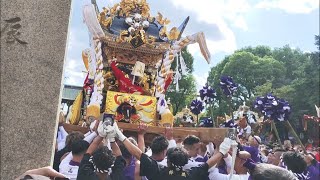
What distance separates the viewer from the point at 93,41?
486 inches

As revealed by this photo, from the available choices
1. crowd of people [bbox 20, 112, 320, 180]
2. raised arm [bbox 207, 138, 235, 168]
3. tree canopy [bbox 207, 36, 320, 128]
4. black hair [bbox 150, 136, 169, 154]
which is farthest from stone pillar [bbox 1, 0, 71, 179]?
tree canopy [bbox 207, 36, 320, 128]

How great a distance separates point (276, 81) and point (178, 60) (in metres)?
31.4

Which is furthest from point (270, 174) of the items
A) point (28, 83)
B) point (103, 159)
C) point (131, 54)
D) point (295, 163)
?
point (131, 54)

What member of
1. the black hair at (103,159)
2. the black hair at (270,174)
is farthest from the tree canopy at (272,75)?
the black hair at (270,174)

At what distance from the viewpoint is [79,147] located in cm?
420

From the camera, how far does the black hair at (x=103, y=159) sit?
360 centimetres

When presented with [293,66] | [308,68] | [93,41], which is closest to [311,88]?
[308,68]

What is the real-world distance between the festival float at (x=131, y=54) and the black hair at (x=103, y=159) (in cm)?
754

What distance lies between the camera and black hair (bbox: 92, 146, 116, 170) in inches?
142

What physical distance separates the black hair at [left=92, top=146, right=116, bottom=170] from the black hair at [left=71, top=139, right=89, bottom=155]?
601 millimetres

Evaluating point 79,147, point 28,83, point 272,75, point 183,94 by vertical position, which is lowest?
point 79,147

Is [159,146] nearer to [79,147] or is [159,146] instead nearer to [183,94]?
[79,147]

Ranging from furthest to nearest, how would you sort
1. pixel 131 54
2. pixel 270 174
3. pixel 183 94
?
pixel 183 94 → pixel 131 54 → pixel 270 174

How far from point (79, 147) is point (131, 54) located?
9110mm
